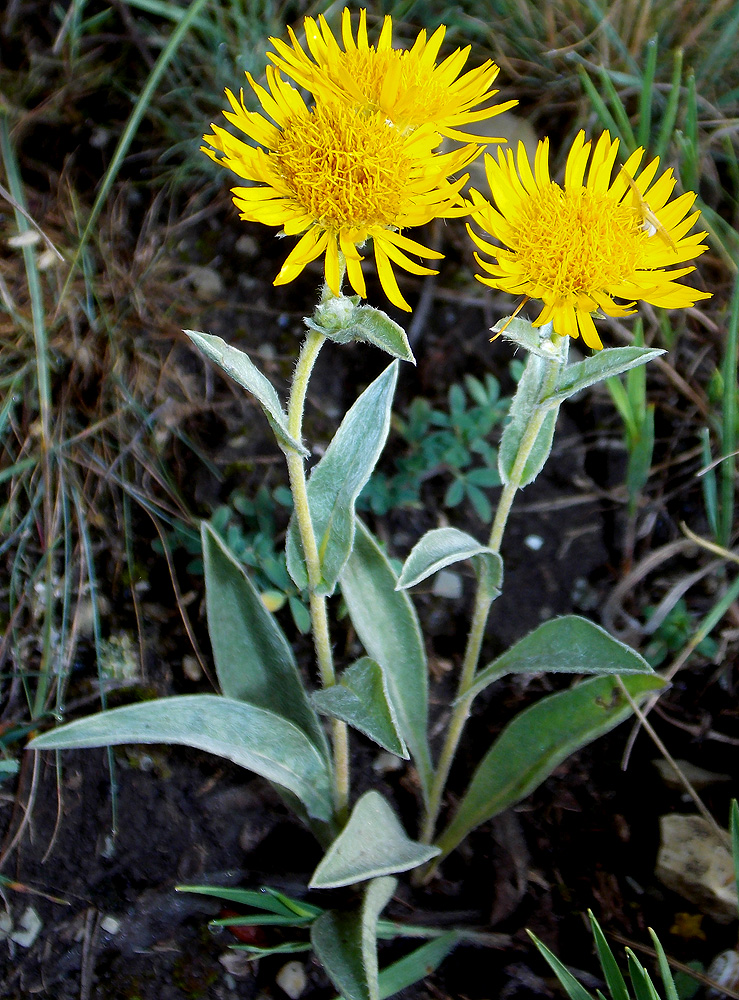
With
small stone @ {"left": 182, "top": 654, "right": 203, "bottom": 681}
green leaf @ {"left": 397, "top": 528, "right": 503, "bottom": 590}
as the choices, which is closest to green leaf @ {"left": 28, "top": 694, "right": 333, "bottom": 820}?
green leaf @ {"left": 397, "top": 528, "right": 503, "bottom": 590}

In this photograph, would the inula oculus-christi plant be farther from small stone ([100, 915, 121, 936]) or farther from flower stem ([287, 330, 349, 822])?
small stone ([100, 915, 121, 936])

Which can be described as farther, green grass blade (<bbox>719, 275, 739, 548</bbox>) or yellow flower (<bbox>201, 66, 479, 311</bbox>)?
green grass blade (<bbox>719, 275, 739, 548</bbox>)

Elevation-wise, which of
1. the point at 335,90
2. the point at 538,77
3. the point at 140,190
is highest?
the point at 538,77

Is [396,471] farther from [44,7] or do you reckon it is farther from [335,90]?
[44,7]

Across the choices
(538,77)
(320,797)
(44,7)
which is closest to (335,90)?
(320,797)

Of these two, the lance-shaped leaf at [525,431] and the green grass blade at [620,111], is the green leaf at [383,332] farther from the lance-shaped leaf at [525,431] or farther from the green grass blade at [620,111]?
the green grass blade at [620,111]

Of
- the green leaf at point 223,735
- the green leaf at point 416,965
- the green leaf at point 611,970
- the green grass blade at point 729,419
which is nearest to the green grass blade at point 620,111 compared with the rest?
the green grass blade at point 729,419

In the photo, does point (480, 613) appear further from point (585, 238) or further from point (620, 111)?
point (620, 111)
